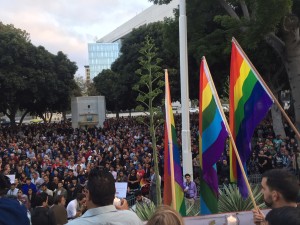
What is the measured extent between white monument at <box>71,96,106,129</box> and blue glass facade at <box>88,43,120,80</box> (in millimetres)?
101957

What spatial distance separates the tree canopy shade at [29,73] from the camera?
31.0 metres

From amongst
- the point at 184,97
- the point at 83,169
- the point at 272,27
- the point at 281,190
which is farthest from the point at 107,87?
the point at 281,190

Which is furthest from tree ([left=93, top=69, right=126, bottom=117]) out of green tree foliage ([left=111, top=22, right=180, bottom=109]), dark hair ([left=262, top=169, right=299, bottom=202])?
dark hair ([left=262, top=169, right=299, bottom=202])

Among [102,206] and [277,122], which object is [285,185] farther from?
[277,122]

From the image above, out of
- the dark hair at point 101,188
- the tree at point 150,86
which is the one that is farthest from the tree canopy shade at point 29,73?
the dark hair at point 101,188

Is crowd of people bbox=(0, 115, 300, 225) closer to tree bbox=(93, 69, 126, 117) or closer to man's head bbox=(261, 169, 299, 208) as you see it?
man's head bbox=(261, 169, 299, 208)

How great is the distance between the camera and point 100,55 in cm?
14950

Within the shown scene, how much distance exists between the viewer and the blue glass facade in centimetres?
14105

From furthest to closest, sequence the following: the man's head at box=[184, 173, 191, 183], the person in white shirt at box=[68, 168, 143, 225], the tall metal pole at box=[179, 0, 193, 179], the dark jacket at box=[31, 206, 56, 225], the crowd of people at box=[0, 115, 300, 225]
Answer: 1. the tall metal pole at box=[179, 0, 193, 179]
2. the man's head at box=[184, 173, 191, 183]
3. the crowd of people at box=[0, 115, 300, 225]
4. the dark jacket at box=[31, 206, 56, 225]
5. the person in white shirt at box=[68, 168, 143, 225]

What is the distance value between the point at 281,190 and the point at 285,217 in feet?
3.12

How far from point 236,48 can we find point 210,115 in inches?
50.6

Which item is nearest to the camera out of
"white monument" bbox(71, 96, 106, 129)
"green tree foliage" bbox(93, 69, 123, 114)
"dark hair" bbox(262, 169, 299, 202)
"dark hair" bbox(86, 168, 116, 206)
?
"dark hair" bbox(86, 168, 116, 206)

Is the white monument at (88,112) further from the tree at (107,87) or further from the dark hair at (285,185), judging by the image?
the dark hair at (285,185)

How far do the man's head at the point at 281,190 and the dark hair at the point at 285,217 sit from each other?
78 cm
